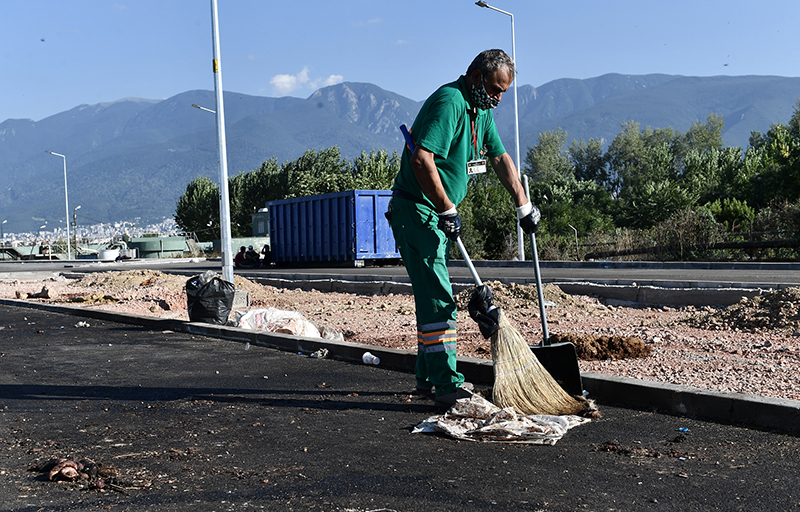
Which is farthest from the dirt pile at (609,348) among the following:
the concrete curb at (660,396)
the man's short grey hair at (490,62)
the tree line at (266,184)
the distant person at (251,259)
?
the tree line at (266,184)

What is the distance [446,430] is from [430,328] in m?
0.73

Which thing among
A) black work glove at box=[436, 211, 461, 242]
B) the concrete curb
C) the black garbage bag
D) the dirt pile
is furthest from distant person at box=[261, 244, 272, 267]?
black work glove at box=[436, 211, 461, 242]

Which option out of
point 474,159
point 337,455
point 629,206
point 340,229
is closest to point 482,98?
point 474,159

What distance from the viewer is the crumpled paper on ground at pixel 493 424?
3.80m

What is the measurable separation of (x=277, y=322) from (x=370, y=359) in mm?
2659

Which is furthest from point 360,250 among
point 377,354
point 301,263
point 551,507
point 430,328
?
point 551,507

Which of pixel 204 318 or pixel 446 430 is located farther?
pixel 204 318

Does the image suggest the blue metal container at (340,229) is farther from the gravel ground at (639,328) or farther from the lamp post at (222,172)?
the lamp post at (222,172)

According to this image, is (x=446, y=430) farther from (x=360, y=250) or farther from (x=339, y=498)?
(x=360, y=250)

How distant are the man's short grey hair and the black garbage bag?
5766 mm

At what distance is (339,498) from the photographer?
296cm

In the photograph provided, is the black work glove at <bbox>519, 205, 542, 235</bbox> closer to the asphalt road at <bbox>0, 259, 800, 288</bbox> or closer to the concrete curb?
the concrete curb

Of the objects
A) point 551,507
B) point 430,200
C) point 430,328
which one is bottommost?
point 551,507

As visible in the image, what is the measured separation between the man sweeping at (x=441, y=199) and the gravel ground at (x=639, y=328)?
1435 millimetres
